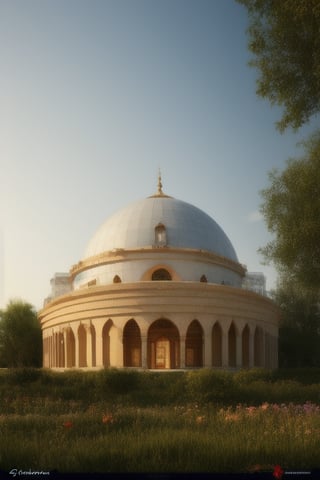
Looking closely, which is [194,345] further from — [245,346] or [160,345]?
[245,346]

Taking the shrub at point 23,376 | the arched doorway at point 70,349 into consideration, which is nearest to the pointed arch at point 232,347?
the arched doorway at point 70,349

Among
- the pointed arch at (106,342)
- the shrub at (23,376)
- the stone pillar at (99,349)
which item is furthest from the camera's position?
the pointed arch at (106,342)

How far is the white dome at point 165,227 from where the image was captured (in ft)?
111

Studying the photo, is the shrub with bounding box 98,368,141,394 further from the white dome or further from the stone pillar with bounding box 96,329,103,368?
the white dome

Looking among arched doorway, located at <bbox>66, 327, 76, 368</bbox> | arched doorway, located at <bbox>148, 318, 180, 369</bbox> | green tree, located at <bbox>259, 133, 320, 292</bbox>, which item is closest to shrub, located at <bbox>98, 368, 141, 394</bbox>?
green tree, located at <bbox>259, 133, 320, 292</bbox>

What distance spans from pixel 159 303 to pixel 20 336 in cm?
2319

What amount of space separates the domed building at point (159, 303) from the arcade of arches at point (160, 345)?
0.06 meters

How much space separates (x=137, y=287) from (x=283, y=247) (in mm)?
11298

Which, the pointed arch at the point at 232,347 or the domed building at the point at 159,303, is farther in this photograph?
the pointed arch at the point at 232,347

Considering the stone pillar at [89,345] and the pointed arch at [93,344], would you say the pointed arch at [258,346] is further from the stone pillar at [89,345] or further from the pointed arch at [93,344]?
the stone pillar at [89,345]

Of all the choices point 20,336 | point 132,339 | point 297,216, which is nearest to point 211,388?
point 297,216

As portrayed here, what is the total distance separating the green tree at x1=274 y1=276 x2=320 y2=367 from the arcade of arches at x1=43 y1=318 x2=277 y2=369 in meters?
8.89

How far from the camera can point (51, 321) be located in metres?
35.4

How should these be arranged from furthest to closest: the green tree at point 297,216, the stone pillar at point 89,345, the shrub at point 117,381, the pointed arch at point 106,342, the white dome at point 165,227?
1. the white dome at point 165,227
2. the stone pillar at point 89,345
3. the pointed arch at point 106,342
4. the shrub at point 117,381
5. the green tree at point 297,216
